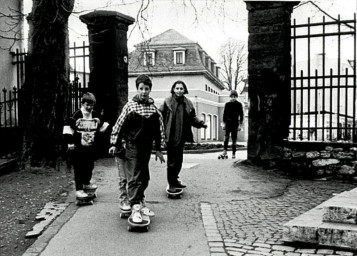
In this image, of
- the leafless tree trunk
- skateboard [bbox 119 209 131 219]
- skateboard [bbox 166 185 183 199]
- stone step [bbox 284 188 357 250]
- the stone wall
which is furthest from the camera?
the leafless tree trunk

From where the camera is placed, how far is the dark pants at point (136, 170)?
568 cm

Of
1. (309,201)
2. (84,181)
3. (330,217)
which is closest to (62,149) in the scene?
(84,181)

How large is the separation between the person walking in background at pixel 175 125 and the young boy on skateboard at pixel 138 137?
1.22 m

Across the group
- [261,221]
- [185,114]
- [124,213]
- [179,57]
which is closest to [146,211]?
[124,213]

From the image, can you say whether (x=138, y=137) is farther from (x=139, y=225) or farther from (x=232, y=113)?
(x=232, y=113)

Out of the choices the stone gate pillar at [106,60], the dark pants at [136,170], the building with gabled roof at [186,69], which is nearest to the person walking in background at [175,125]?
the dark pants at [136,170]

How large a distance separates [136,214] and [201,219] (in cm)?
94

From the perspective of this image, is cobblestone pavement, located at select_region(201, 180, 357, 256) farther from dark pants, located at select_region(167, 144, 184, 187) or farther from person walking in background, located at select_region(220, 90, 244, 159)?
person walking in background, located at select_region(220, 90, 244, 159)

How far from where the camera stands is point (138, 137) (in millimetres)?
5816

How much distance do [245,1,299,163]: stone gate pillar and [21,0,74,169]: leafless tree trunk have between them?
12.0 ft

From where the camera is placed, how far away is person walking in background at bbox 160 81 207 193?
7.19 metres

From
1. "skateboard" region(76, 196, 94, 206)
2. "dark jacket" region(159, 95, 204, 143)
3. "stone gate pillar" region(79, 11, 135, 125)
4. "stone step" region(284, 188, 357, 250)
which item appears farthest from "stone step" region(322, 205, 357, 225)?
"stone gate pillar" region(79, 11, 135, 125)

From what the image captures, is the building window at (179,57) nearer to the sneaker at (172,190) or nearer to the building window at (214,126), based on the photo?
the building window at (214,126)

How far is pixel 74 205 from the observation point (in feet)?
22.0
